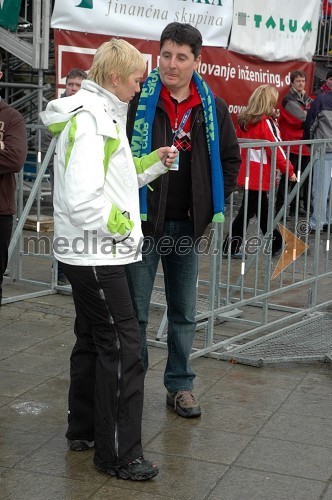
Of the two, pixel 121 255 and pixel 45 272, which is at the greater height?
pixel 121 255

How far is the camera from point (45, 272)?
28.9ft

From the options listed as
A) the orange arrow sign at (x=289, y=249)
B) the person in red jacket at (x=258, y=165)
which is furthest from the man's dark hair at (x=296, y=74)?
the orange arrow sign at (x=289, y=249)

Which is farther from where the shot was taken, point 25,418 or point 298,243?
point 298,243

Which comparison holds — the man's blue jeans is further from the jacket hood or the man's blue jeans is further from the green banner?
the green banner

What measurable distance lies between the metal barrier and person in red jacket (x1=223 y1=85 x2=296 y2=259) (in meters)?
0.08

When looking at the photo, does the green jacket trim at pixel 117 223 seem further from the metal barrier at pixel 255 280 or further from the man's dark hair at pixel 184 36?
the metal barrier at pixel 255 280

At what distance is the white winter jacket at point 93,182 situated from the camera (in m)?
4.00

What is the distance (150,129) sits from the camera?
488 centimetres

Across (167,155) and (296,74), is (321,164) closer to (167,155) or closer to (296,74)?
(167,155)

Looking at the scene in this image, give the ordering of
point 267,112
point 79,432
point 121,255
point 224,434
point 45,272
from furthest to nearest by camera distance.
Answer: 1. point 267,112
2. point 45,272
3. point 224,434
4. point 79,432
5. point 121,255

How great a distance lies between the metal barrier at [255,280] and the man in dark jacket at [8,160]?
131 cm

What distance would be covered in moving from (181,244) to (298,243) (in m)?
2.46

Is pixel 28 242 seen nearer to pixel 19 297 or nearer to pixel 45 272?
pixel 45 272

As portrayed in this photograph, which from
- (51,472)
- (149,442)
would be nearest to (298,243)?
(149,442)
